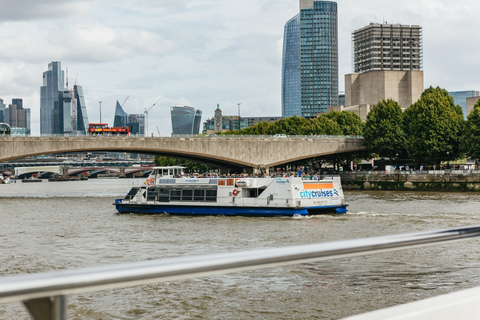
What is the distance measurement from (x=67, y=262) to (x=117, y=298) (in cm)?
573

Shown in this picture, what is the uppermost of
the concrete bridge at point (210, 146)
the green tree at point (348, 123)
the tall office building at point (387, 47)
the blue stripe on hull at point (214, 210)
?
the tall office building at point (387, 47)

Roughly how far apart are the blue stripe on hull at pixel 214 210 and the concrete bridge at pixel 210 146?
23.3 metres

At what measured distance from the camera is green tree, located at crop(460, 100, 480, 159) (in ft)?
182

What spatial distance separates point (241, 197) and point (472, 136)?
31.4m

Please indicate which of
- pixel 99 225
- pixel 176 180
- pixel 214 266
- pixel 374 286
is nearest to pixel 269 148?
pixel 176 180

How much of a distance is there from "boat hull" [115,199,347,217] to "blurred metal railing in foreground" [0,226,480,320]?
95.3 feet

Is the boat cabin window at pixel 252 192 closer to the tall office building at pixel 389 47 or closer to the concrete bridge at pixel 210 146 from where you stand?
the concrete bridge at pixel 210 146

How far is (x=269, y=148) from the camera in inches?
2576

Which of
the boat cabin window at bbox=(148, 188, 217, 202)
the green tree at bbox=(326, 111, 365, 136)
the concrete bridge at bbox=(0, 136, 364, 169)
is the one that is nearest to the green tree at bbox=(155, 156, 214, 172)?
the green tree at bbox=(326, 111, 365, 136)

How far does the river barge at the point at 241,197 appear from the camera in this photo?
31703 mm

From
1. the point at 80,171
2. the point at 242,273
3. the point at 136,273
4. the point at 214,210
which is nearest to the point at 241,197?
the point at 214,210

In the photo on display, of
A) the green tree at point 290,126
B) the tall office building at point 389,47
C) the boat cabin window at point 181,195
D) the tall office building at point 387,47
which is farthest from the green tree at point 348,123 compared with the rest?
the tall office building at point 389,47

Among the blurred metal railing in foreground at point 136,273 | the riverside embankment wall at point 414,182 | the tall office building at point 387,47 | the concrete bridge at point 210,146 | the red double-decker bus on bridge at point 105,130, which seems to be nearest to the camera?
the blurred metal railing in foreground at point 136,273

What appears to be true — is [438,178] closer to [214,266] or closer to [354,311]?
[354,311]
